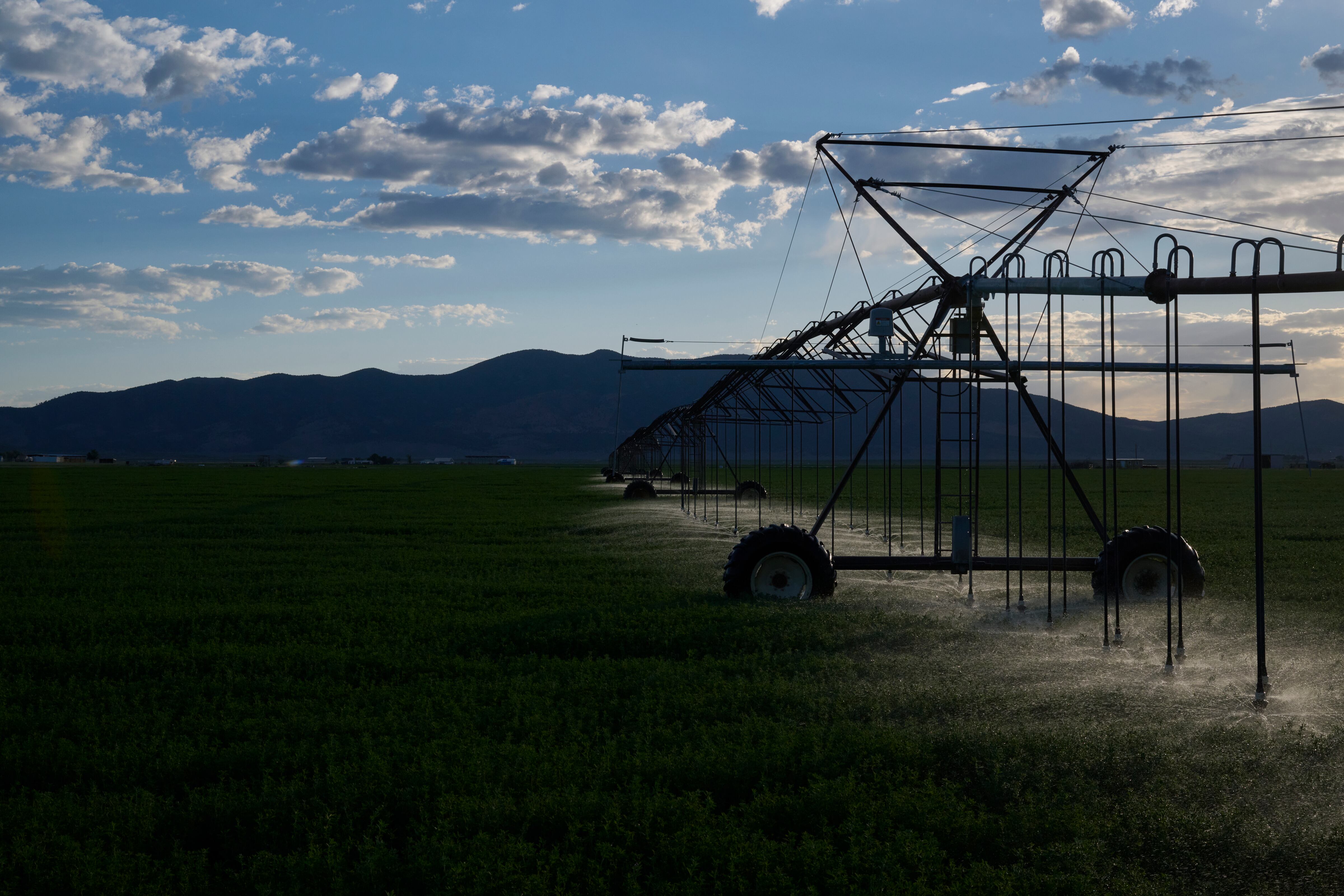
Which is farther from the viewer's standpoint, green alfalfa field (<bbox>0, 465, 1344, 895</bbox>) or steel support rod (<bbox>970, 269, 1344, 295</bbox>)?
steel support rod (<bbox>970, 269, 1344, 295</bbox>)

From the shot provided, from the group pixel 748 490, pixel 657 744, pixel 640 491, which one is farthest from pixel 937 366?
pixel 640 491

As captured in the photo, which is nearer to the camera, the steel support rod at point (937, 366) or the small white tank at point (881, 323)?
the steel support rod at point (937, 366)

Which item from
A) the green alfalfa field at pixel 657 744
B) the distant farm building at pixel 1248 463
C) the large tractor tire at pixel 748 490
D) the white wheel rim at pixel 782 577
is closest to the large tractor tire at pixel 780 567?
the white wheel rim at pixel 782 577

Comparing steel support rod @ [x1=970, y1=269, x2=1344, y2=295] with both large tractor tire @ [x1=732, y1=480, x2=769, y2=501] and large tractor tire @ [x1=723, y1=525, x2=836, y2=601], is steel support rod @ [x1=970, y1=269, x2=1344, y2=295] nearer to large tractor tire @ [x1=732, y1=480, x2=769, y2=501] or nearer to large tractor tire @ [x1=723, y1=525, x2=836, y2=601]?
large tractor tire @ [x1=723, y1=525, x2=836, y2=601]

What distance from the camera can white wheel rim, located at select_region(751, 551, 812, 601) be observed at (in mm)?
11156

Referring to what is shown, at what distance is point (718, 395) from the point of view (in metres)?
22.0

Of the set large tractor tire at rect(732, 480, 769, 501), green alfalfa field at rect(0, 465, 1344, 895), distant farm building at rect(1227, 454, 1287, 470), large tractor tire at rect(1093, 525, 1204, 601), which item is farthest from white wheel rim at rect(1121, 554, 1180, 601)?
distant farm building at rect(1227, 454, 1287, 470)

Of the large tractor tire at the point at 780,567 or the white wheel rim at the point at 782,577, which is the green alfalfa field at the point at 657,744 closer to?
the large tractor tire at the point at 780,567

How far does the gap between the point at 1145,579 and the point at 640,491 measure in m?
25.6

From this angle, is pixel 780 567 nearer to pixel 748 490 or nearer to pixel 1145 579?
pixel 1145 579

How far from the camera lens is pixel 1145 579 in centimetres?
1138

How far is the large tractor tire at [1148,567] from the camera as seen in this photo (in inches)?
436

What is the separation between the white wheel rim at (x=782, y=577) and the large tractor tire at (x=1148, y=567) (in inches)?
122

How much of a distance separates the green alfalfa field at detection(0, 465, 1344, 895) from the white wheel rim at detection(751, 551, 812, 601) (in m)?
0.44
